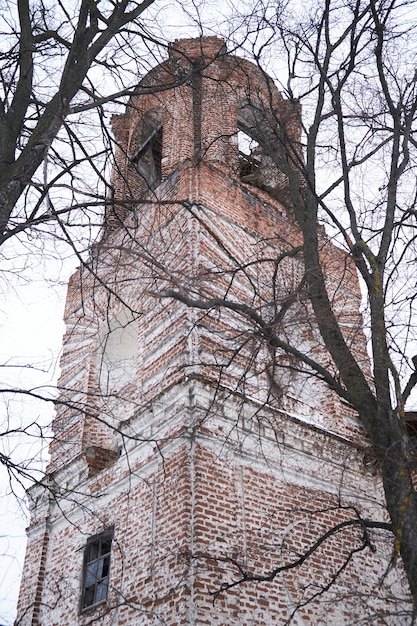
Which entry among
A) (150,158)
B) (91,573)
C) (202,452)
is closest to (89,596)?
(91,573)

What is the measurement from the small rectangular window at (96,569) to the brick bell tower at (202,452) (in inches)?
0.9

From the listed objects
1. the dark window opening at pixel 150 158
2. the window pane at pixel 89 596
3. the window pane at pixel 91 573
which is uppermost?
the dark window opening at pixel 150 158

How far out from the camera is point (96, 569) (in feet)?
24.0

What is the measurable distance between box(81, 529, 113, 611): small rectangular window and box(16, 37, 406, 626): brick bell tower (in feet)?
0.08

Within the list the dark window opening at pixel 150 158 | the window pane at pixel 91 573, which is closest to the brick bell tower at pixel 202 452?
the window pane at pixel 91 573

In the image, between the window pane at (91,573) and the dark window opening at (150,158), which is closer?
the window pane at (91,573)

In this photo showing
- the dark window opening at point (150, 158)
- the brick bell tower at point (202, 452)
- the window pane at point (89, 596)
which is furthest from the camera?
the dark window opening at point (150, 158)

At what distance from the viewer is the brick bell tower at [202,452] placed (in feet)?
18.1

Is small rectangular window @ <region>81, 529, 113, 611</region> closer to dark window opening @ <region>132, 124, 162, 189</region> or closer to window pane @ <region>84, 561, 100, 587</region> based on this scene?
window pane @ <region>84, 561, 100, 587</region>

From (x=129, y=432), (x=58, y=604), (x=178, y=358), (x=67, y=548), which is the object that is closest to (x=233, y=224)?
(x=178, y=358)

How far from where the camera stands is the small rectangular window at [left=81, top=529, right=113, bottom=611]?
23.2 ft

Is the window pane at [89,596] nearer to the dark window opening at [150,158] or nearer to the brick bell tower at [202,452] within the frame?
the brick bell tower at [202,452]

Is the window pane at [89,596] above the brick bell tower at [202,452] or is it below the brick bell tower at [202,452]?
below

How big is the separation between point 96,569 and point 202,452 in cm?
210
